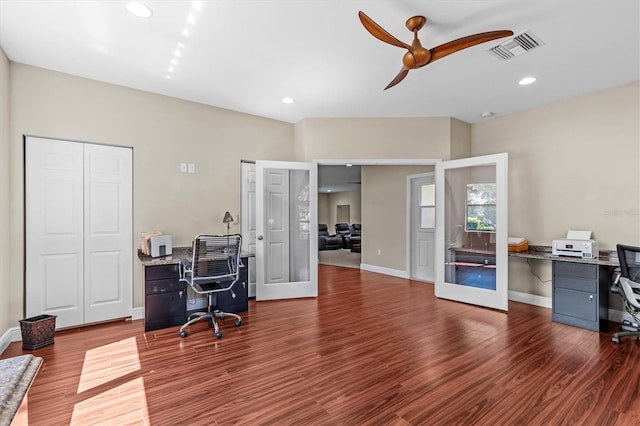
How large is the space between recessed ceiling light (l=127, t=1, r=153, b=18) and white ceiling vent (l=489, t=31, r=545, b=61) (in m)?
2.92

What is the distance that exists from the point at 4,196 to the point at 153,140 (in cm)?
153

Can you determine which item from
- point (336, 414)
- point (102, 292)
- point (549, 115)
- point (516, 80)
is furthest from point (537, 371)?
point (102, 292)

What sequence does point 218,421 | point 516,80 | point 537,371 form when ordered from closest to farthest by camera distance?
point 218,421 < point 537,371 < point 516,80

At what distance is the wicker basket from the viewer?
9.65 feet

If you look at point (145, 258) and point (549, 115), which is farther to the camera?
point (549, 115)

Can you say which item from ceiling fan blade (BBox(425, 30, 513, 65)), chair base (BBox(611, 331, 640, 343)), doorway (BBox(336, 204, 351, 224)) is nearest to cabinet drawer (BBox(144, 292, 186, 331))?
ceiling fan blade (BBox(425, 30, 513, 65))

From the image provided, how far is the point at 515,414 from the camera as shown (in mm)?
1993

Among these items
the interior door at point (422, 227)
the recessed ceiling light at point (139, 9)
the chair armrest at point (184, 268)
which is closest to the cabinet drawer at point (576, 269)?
the interior door at point (422, 227)

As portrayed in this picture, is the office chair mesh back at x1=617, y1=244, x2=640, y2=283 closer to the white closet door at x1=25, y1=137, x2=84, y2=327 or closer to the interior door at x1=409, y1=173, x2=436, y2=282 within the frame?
the interior door at x1=409, y1=173, x2=436, y2=282

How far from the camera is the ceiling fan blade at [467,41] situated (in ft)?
7.24

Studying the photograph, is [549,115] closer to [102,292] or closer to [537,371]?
[537,371]

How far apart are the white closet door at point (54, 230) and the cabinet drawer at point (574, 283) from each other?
5526 millimetres

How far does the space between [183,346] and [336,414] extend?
1768mm

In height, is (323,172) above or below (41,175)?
above
